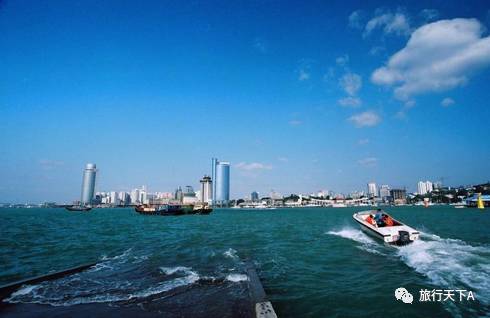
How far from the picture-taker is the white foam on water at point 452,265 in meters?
10.1

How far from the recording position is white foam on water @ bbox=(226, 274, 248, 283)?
1058 cm

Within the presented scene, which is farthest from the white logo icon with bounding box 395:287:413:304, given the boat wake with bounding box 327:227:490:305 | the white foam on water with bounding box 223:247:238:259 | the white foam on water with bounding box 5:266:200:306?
the white foam on water with bounding box 223:247:238:259

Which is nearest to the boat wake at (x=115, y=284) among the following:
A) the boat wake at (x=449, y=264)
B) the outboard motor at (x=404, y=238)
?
the boat wake at (x=449, y=264)

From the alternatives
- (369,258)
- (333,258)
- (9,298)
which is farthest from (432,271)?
(9,298)

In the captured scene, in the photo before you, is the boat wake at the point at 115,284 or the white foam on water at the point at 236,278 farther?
the white foam on water at the point at 236,278

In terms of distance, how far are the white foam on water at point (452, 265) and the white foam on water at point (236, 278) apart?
7.20 metres

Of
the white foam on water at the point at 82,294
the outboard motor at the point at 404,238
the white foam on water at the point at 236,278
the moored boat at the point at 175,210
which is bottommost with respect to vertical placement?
the moored boat at the point at 175,210

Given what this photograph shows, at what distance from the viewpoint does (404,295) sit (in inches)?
360

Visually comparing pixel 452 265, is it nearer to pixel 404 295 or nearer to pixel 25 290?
pixel 404 295

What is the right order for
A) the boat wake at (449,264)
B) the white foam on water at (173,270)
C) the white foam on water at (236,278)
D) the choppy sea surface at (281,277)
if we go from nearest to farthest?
the choppy sea surface at (281,277) < the boat wake at (449,264) < the white foam on water at (236,278) < the white foam on water at (173,270)

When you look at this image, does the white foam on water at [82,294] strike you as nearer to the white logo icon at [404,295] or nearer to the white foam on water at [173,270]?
the white foam on water at [173,270]

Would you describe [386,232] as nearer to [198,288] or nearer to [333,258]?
[333,258]

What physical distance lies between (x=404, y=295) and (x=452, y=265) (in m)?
5.60

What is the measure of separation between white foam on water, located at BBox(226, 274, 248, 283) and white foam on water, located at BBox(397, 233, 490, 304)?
7.20 meters
